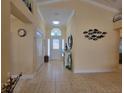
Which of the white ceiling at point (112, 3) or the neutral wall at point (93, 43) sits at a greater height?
the white ceiling at point (112, 3)

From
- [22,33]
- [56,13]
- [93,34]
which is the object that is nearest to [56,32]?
[56,13]

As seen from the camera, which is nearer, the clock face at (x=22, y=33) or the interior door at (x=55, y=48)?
the clock face at (x=22, y=33)

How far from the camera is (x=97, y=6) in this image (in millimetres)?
7953

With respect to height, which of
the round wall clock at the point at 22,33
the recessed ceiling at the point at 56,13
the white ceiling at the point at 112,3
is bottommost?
the round wall clock at the point at 22,33

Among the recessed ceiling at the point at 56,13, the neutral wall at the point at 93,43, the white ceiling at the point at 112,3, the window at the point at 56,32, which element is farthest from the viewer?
the window at the point at 56,32

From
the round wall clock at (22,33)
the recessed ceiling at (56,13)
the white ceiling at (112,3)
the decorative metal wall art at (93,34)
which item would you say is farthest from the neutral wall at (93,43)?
the round wall clock at (22,33)

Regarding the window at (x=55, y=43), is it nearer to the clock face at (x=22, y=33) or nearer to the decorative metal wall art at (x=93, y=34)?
the decorative metal wall art at (x=93, y=34)

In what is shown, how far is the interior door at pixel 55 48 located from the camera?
45.9 ft

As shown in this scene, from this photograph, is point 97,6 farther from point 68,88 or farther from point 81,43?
point 68,88

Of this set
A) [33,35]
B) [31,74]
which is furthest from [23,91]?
[33,35]

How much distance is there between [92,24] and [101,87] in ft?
11.6

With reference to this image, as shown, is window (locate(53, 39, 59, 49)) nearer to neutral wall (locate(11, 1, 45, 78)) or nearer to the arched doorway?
the arched doorway

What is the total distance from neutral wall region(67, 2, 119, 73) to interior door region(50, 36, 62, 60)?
607 cm

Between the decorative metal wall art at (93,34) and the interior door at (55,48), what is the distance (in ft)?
20.4
